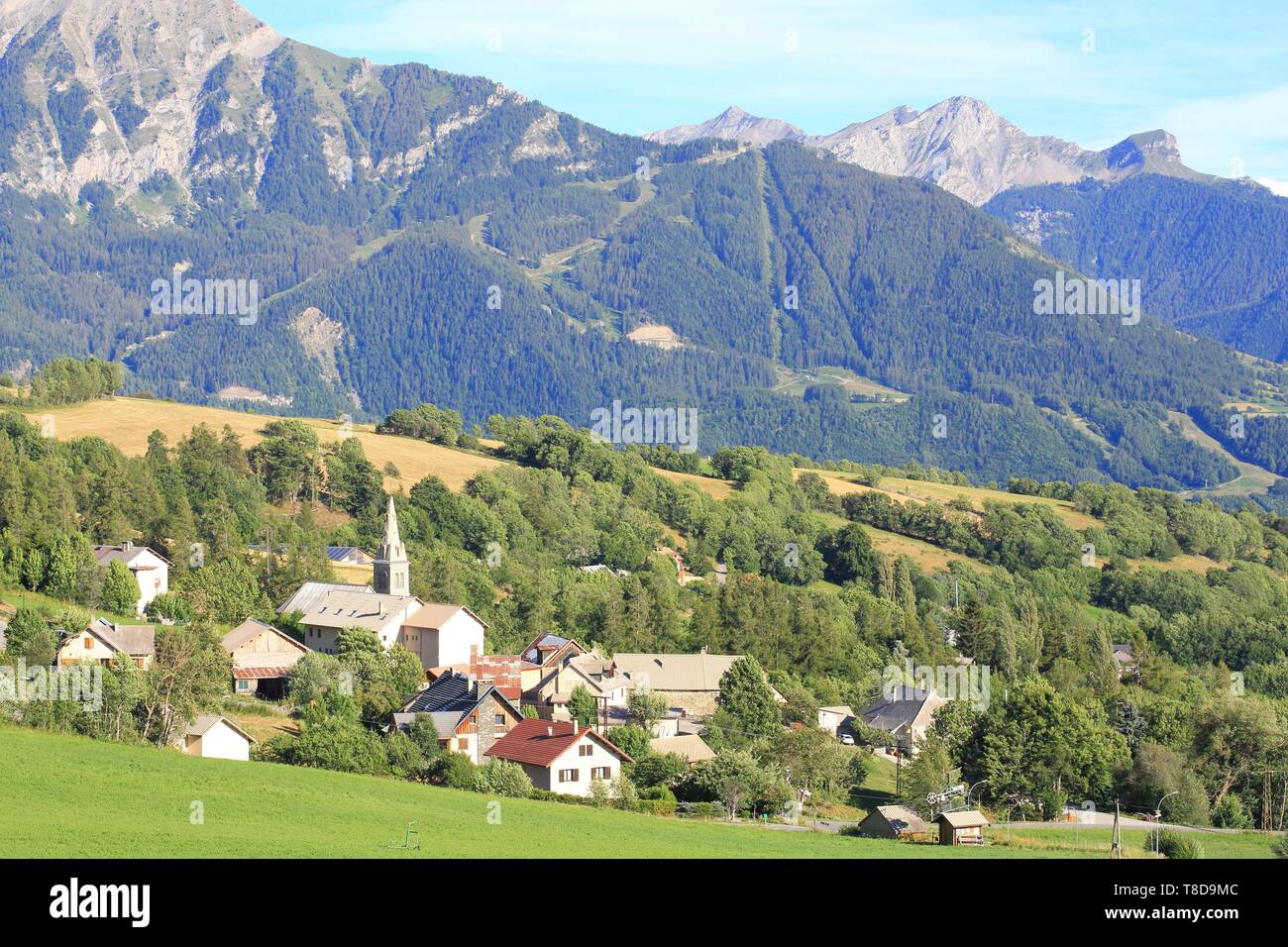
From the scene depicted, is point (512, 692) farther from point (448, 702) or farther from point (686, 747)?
point (448, 702)

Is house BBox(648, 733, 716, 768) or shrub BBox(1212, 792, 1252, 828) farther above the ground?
house BBox(648, 733, 716, 768)

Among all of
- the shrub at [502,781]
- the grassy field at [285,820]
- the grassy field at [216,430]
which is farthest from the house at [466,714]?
the grassy field at [216,430]

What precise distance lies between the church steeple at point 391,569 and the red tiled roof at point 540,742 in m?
26.7

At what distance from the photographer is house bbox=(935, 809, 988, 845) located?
163 feet

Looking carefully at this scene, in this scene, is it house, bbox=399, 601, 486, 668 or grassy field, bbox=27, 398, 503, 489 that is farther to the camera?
grassy field, bbox=27, 398, 503, 489

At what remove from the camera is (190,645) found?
61625mm

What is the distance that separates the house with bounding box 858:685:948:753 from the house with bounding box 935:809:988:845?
27263 millimetres

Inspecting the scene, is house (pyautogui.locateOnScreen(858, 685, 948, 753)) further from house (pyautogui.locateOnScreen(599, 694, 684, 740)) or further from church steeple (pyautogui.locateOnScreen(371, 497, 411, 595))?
church steeple (pyautogui.locateOnScreen(371, 497, 411, 595))

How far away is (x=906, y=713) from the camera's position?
84.6 m

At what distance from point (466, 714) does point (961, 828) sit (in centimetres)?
2179

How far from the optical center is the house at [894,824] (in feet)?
177

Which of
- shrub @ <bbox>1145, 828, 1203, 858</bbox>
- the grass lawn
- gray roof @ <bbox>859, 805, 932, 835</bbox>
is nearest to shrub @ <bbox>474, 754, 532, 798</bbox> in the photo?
gray roof @ <bbox>859, 805, 932, 835</bbox>

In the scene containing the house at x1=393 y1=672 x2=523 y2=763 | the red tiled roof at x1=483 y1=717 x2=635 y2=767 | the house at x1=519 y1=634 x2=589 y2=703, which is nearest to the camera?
the red tiled roof at x1=483 y1=717 x2=635 y2=767
